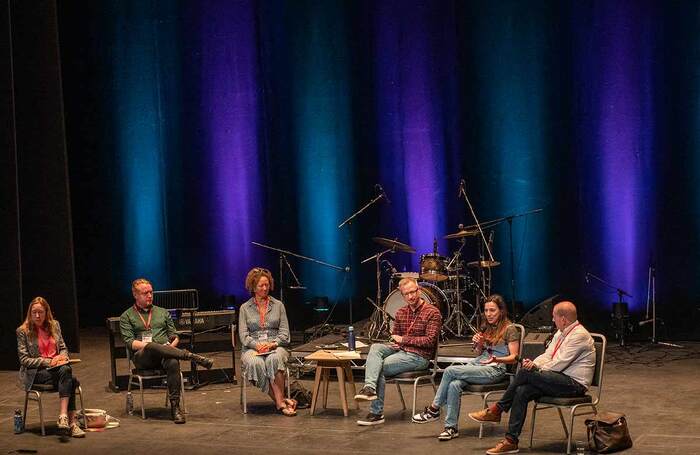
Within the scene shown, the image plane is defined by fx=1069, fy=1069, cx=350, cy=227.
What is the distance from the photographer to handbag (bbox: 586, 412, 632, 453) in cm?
654

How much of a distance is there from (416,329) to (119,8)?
718cm

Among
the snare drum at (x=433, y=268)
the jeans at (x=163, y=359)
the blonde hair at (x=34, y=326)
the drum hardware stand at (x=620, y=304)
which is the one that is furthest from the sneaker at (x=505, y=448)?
the drum hardware stand at (x=620, y=304)

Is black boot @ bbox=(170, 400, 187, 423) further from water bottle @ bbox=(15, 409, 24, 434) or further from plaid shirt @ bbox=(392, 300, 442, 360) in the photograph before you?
plaid shirt @ bbox=(392, 300, 442, 360)

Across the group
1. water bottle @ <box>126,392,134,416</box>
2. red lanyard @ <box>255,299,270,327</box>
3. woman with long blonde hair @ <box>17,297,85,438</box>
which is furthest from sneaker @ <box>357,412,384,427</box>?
woman with long blonde hair @ <box>17,297,85,438</box>

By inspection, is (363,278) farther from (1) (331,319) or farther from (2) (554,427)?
(2) (554,427)

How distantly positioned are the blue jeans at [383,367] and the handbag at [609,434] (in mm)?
1611

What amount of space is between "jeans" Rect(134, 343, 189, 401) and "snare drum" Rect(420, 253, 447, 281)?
294 cm

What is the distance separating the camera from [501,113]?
39.3 feet

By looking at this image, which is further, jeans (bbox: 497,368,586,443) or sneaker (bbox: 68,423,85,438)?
sneaker (bbox: 68,423,85,438)

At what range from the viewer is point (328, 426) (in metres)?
7.72

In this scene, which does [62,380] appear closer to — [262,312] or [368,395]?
[262,312]

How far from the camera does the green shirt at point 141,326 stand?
27.4 ft

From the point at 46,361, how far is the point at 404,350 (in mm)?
2613

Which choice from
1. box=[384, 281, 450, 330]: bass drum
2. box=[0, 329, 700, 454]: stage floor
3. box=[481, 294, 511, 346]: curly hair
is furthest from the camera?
box=[384, 281, 450, 330]: bass drum
